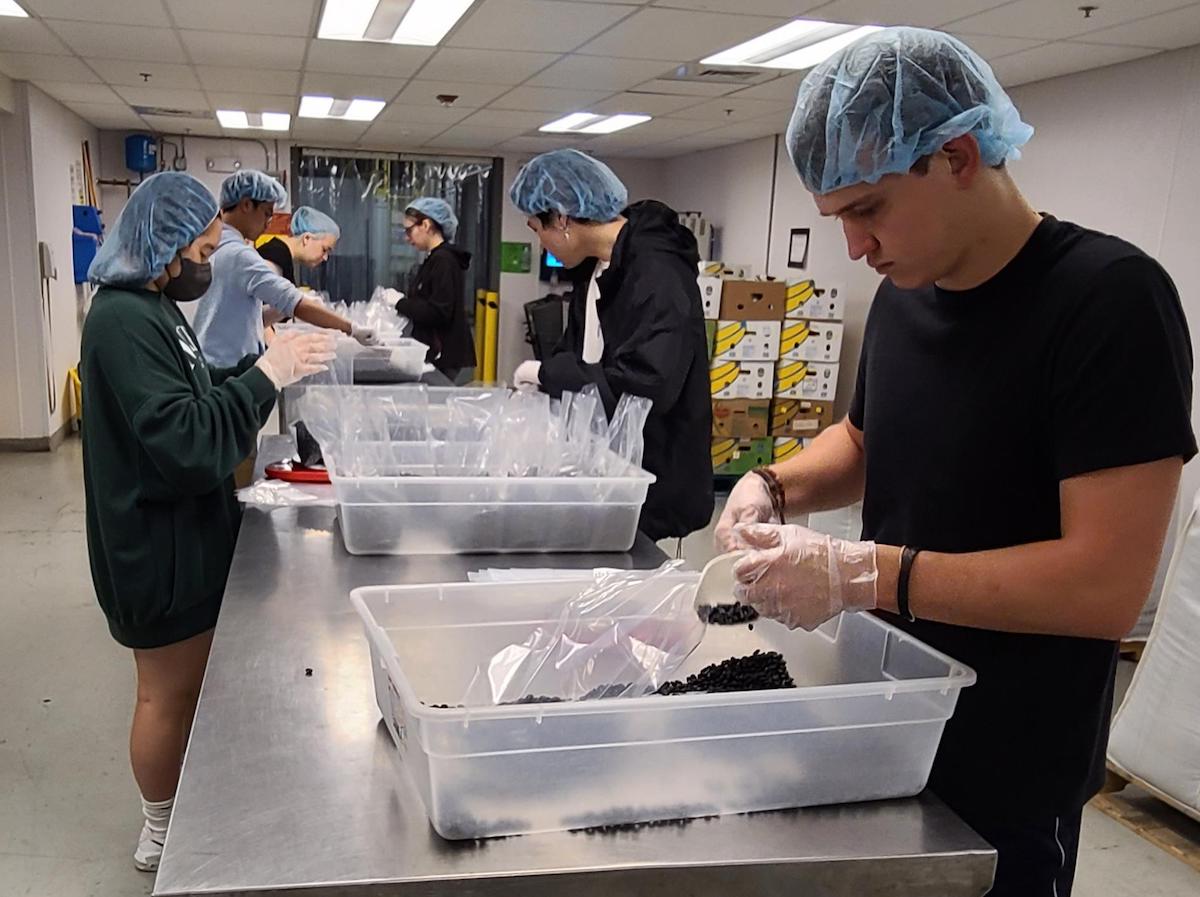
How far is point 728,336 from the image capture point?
5.59 metres

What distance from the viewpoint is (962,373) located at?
113 cm

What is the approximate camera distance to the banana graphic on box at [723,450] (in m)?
5.75

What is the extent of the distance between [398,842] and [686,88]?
16.1ft

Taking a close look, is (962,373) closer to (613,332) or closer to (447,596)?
(447,596)

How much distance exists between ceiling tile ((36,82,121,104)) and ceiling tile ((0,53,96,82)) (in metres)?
0.16

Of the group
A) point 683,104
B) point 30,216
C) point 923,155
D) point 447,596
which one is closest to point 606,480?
point 447,596

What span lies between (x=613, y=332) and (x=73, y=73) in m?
4.53

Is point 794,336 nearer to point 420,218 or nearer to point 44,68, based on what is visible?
point 420,218

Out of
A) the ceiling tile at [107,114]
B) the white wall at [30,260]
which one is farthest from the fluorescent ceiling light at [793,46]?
the ceiling tile at [107,114]

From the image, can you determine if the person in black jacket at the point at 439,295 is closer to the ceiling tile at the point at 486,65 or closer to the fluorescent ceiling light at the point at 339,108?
the ceiling tile at the point at 486,65

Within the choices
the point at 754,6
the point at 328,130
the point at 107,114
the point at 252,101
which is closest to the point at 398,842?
the point at 754,6

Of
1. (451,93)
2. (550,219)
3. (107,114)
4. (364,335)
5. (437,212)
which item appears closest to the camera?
(550,219)

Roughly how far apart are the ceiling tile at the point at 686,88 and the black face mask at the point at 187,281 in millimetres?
3472

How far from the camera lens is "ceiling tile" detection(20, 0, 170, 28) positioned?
372 cm
